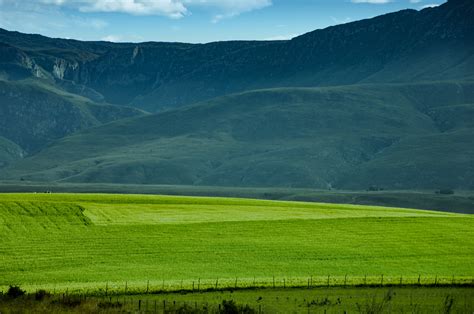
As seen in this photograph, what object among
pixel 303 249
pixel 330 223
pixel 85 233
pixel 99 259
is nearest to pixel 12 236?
pixel 85 233

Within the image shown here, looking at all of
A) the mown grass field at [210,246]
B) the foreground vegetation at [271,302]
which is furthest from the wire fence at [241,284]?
the foreground vegetation at [271,302]

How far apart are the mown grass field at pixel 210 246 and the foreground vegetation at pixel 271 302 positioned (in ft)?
7.55

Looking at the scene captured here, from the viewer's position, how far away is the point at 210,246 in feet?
184

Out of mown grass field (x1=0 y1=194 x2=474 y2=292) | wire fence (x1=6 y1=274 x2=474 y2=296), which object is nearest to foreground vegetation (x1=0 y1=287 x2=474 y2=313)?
wire fence (x1=6 y1=274 x2=474 y2=296)

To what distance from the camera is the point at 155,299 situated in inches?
1489

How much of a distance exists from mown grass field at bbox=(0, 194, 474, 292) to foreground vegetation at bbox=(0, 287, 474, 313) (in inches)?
90.7

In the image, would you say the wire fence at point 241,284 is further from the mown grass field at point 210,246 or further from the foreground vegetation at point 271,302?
the foreground vegetation at point 271,302

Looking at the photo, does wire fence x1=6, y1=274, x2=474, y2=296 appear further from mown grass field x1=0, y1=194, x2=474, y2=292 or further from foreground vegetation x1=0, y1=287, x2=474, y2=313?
foreground vegetation x1=0, y1=287, x2=474, y2=313

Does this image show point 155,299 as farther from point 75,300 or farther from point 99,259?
point 99,259

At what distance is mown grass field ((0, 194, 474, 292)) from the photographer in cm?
Result: 4634

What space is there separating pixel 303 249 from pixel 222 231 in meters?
A: 8.13

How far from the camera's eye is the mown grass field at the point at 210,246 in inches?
1825

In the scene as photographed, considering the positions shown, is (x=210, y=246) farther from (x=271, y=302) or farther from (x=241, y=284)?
(x=271, y=302)

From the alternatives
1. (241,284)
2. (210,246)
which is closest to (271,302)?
(241,284)
